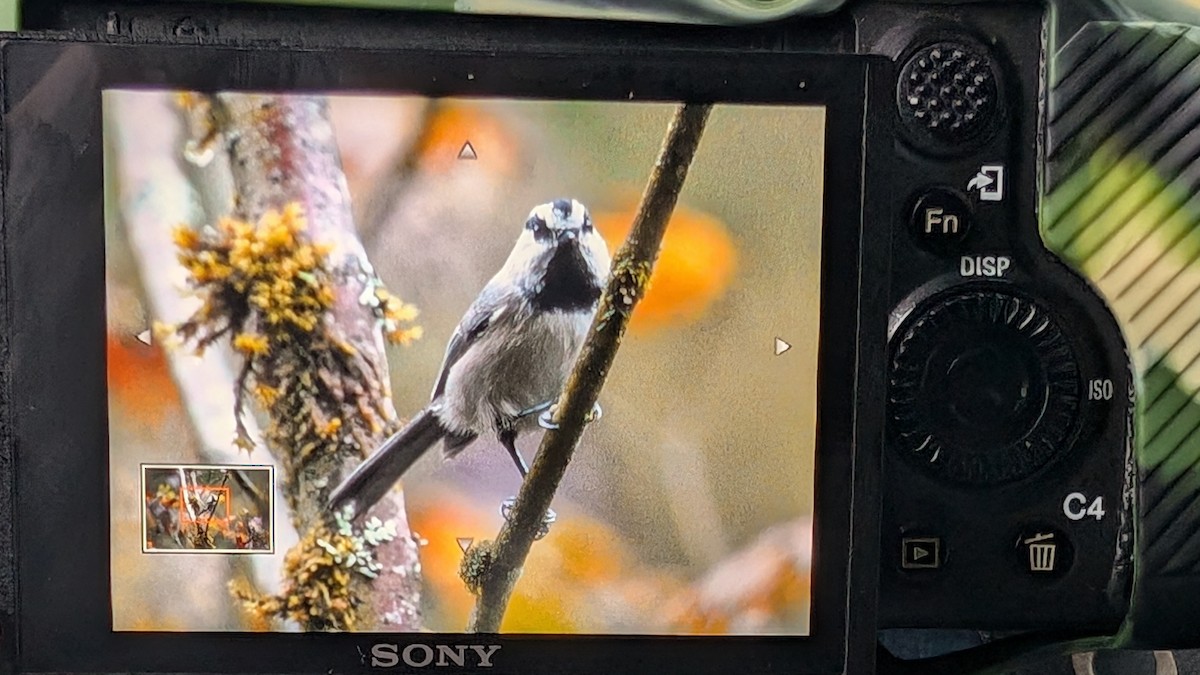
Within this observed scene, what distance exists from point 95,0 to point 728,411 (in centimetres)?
35

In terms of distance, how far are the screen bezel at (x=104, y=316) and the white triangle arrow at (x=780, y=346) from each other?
2cm

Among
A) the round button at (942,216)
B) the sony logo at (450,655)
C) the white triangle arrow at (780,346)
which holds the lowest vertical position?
the sony logo at (450,655)

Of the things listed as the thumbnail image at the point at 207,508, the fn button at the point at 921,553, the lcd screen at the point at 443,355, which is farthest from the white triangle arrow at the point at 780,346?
the thumbnail image at the point at 207,508

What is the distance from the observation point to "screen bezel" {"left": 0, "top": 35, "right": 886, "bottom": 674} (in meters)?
0.47

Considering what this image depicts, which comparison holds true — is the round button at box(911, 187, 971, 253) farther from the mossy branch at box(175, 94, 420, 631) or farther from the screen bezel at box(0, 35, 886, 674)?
the mossy branch at box(175, 94, 420, 631)

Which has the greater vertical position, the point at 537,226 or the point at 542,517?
the point at 537,226

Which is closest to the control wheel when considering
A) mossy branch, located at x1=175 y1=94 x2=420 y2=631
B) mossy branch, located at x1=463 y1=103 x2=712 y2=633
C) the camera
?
the camera

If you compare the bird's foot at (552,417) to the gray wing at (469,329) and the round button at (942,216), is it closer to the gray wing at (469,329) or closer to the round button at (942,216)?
the gray wing at (469,329)

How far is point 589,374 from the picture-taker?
0.50 metres

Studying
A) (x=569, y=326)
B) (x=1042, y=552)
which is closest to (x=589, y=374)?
(x=569, y=326)

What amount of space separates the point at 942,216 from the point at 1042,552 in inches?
6.7

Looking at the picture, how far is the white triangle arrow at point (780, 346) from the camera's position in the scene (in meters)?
0.50

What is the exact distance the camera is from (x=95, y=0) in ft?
1.63

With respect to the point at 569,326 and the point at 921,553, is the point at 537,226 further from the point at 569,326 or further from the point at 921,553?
the point at 921,553
